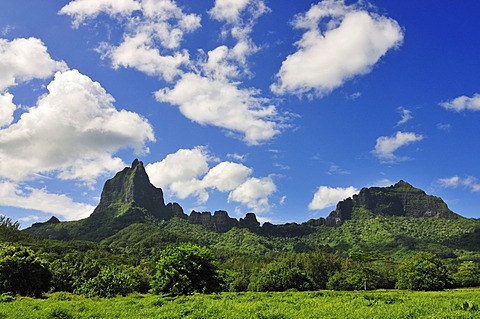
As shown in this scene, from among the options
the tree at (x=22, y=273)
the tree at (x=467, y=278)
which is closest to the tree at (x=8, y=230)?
the tree at (x=22, y=273)

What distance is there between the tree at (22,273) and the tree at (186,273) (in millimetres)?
28775

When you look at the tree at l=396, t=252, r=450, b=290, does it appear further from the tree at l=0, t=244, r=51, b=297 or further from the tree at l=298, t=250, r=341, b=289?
the tree at l=0, t=244, r=51, b=297

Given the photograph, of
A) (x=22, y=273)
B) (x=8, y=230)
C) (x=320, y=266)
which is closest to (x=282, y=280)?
(x=320, y=266)

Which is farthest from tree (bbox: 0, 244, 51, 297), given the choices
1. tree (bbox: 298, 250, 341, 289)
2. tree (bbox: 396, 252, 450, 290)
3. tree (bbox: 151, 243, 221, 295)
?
tree (bbox: 298, 250, 341, 289)

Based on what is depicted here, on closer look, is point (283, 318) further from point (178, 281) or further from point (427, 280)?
point (427, 280)

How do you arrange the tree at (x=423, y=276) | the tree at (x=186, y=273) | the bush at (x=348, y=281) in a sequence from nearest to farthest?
the tree at (x=186, y=273), the tree at (x=423, y=276), the bush at (x=348, y=281)

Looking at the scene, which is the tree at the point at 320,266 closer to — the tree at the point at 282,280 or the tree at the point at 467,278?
the tree at the point at 282,280

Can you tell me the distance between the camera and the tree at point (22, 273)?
Answer: 65125 mm

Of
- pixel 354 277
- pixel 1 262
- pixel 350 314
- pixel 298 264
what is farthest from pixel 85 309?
pixel 298 264

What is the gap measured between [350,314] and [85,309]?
20916mm

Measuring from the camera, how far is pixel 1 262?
214ft

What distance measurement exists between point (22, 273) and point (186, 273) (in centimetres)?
3841

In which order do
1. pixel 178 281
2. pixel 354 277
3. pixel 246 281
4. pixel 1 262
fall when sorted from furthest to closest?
pixel 246 281
pixel 354 277
pixel 1 262
pixel 178 281

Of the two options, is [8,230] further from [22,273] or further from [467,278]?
[467,278]
